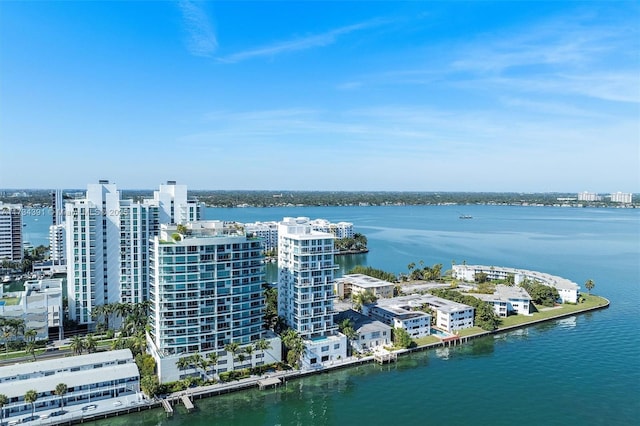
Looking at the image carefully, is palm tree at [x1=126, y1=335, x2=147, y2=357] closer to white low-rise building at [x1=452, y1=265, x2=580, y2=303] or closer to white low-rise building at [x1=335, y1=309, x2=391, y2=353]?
white low-rise building at [x1=335, y1=309, x2=391, y2=353]

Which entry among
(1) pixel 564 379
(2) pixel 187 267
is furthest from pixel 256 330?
(1) pixel 564 379

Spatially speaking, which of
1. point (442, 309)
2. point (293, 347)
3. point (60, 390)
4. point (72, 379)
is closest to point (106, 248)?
point (72, 379)

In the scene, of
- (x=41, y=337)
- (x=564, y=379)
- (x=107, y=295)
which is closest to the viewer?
(x=564, y=379)

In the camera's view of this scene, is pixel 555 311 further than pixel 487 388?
Yes

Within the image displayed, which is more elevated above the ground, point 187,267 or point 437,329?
point 187,267

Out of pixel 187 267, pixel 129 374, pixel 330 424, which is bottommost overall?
pixel 330 424

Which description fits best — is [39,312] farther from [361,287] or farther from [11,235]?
[11,235]

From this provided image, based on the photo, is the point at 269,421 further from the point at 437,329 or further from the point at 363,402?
the point at 437,329
